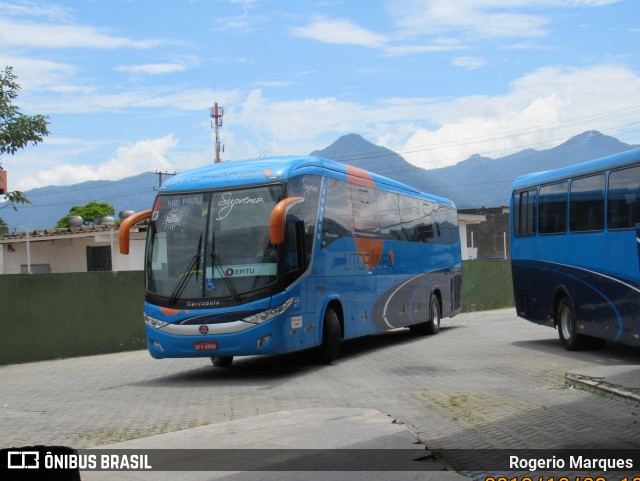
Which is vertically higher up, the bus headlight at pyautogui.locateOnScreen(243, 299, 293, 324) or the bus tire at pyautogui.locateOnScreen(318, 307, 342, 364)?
the bus headlight at pyautogui.locateOnScreen(243, 299, 293, 324)

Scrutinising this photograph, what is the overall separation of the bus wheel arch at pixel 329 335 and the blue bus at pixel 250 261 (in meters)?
0.02

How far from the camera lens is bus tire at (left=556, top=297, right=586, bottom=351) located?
55.7ft

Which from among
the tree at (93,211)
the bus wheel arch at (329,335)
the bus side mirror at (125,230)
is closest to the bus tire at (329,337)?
the bus wheel arch at (329,335)

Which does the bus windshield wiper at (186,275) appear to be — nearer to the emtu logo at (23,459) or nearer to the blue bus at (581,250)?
the blue bus at (581,250)

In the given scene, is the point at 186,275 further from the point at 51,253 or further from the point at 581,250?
the point at 51,253

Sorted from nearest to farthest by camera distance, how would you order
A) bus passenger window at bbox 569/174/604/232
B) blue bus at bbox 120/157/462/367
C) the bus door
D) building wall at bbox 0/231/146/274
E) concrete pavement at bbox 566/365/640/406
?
concrete pavement at bbox 566/365/640/406 < blue bus at bbox 120/157/462/367 < bus passenger window at bbox 569/174/604/232 < the bus door < building wall at bbox 0/231/146/274

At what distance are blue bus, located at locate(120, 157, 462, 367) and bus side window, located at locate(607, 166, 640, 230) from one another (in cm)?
482

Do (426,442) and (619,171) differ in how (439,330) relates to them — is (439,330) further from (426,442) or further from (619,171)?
(426,442)

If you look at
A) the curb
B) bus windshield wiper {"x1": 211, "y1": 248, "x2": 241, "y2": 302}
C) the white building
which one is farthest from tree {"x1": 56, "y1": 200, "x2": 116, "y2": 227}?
the curb

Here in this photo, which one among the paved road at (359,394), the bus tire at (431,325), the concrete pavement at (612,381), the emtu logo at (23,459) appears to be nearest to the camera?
Answer: the emtu logo at (23,459)

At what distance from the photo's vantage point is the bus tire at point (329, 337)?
1587cm

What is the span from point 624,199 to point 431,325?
935cm

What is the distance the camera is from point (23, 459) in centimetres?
425

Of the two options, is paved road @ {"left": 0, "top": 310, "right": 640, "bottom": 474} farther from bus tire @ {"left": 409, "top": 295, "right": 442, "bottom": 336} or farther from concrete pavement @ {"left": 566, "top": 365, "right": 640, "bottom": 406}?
bus tire @ {"left": 409, "top": 295, "right": 442, "bottom": 336}
